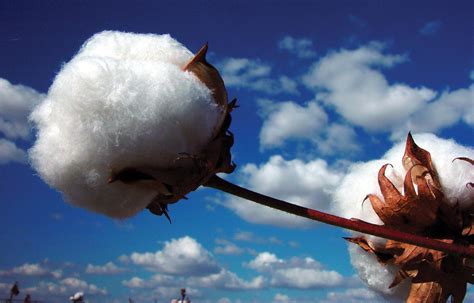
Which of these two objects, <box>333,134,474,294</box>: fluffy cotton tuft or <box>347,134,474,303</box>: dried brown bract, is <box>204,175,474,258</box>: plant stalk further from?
<box>333,134,474,294</box>: fluffy cotton tuft

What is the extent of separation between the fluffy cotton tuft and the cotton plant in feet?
1.55

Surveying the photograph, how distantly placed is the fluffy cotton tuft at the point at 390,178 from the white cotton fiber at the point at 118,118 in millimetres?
881

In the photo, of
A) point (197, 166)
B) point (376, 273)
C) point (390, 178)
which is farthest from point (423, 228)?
point (197, 166)

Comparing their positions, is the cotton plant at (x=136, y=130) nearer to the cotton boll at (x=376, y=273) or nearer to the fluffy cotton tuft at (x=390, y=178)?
the fluffy cotton tuft at (x=390, y=178)

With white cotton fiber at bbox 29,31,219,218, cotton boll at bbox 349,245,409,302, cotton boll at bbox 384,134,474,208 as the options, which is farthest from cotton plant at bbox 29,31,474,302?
cotton boll at bbox 349,245,409,302

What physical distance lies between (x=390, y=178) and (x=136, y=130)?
1105 mm

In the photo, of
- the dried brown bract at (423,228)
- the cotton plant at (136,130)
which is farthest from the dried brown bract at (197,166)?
the dried brown bract at (423,228)

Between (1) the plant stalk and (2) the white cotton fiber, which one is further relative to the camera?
(1) the plant stalk

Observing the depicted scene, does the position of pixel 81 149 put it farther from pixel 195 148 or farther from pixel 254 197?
pixel 254 197

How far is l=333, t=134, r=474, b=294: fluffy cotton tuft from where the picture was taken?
2.03 metres

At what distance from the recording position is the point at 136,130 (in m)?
1.38

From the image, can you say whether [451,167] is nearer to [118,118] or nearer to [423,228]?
[423,228]

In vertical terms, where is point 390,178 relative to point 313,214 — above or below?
above

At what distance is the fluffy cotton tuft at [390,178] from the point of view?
2029mm
